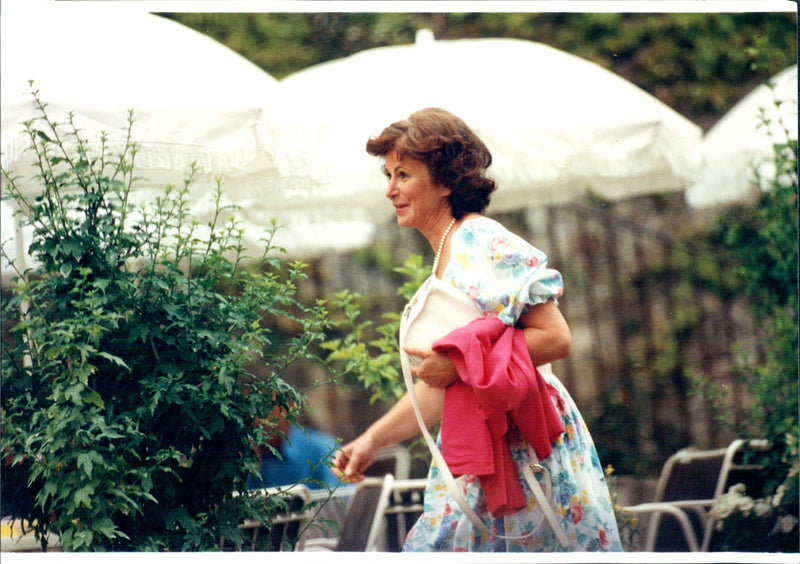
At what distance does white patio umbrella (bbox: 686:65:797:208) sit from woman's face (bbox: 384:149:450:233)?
6.05 feet

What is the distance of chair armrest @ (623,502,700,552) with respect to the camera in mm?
3713

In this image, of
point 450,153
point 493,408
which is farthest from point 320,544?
point 450,153

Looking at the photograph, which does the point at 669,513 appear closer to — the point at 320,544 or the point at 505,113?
the point at 320,544

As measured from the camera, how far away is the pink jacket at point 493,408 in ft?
8.17

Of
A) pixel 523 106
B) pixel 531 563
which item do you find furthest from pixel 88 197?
pixel 523 106

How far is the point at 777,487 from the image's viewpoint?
3770 mm

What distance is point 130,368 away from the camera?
2943 mm

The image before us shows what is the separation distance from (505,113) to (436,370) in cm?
192

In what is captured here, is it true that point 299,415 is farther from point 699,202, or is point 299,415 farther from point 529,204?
point 699,202

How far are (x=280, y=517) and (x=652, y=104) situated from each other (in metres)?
2.50

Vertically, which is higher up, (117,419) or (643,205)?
(643,205)

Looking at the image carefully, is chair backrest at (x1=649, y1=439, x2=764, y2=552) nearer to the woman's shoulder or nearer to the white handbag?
the white handbag

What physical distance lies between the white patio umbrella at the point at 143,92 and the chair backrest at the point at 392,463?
1454 mm

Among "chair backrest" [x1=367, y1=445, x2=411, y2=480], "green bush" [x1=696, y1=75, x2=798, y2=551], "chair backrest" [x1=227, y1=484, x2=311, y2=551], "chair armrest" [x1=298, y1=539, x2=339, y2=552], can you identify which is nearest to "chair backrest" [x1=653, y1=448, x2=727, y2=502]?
"green bush" [x1=696, y1=75, x2=798, y2=551]
